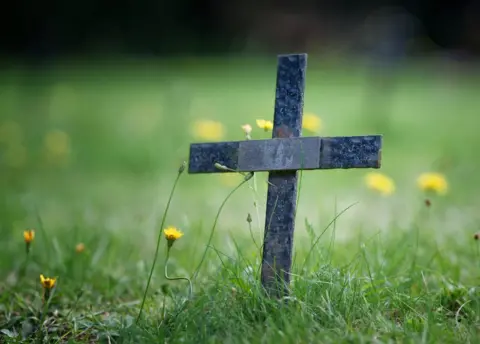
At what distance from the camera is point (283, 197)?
2.53 meters

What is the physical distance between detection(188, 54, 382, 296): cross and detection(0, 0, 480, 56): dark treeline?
43.9 ft

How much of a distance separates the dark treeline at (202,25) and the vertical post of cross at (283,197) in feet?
43.9

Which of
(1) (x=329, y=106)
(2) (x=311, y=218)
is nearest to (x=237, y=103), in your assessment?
(1) (x=329, y=106)

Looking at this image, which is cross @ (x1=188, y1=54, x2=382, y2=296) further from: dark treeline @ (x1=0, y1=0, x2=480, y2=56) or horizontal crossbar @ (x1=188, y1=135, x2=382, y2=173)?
dark treeline @ (x1=0, y1=0, x2=480, y2=56)

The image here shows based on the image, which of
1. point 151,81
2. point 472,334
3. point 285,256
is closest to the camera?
point 472,334

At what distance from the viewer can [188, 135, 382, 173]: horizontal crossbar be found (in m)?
2.45

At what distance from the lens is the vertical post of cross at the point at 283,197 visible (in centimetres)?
251

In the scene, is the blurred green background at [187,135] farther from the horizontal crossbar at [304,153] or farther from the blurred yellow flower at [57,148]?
the horizontal crossbar at [304,153]

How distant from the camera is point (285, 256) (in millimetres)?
2514

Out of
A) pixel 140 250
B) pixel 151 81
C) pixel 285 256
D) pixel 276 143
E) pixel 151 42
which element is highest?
pixel 151 42

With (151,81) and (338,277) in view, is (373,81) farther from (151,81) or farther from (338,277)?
(338,277)

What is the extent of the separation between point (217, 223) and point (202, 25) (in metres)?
13.1

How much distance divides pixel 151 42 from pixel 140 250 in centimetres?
1301

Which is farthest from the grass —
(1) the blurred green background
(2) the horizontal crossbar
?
(2) the horizontal crossbar
